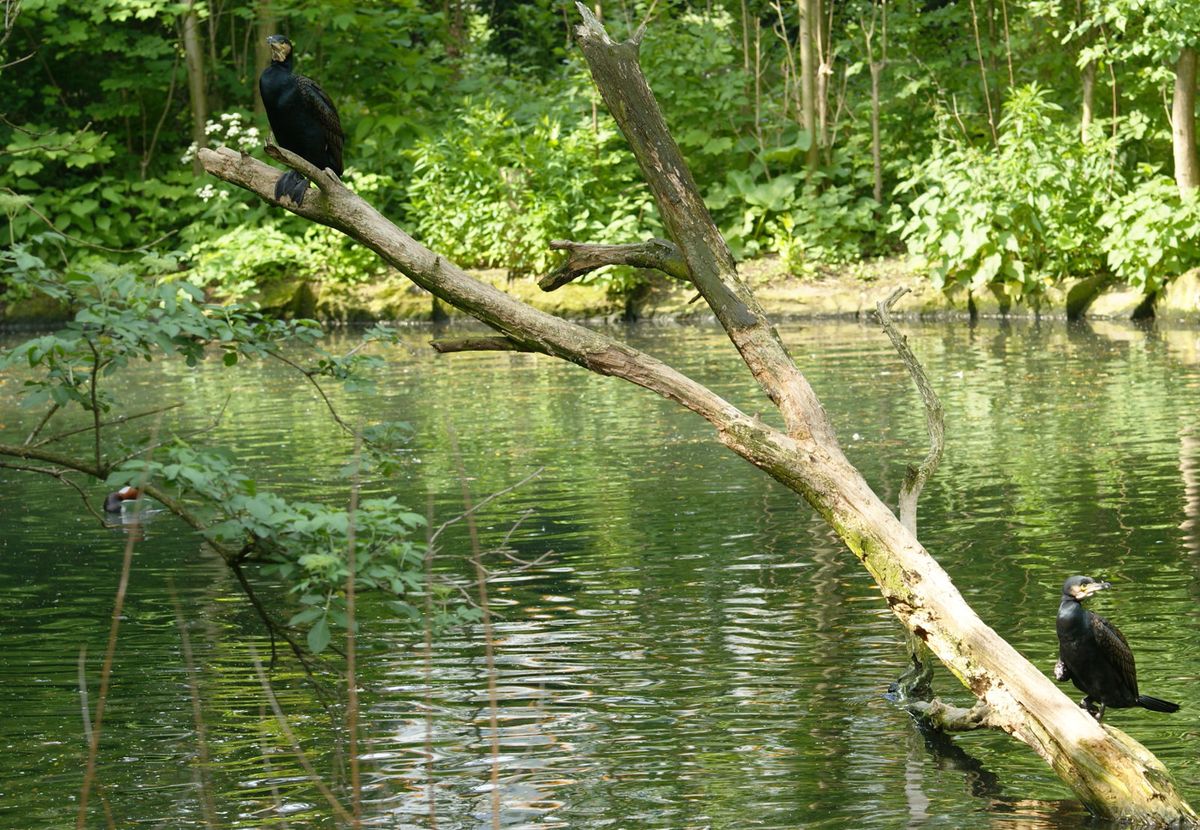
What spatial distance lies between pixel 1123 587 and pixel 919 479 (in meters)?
2.46

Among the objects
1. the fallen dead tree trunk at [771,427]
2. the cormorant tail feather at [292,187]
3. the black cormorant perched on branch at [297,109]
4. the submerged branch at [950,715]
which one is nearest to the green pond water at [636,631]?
the submerged branch at [950,715]

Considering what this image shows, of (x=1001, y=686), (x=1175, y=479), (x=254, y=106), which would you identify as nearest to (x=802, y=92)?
(x=254, y=106)

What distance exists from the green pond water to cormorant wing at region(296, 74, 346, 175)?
1.46m

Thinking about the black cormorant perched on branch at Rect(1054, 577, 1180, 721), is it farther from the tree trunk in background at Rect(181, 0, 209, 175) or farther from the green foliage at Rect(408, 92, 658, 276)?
the tree trunk in background at Rect(181, 0, 209, 175)

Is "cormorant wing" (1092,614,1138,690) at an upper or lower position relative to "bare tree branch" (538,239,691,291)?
lower

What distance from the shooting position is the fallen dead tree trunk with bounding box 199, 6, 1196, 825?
426cm

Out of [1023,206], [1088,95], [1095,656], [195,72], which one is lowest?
[1095,656]

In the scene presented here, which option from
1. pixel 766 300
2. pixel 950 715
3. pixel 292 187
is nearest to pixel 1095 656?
pixel 950 715

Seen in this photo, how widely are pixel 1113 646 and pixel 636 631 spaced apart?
235 cm

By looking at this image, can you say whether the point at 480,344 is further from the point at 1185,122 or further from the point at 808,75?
the point at 808,75

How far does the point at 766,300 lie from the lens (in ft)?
66.6

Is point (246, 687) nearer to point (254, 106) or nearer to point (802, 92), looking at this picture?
point (802, 92)

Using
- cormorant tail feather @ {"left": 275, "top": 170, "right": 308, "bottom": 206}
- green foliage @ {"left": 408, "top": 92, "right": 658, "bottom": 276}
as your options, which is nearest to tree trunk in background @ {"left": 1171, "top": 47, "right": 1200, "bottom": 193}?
green foliage @ {"left": 408, "top": 92, "right": 658, "bottom": 276}

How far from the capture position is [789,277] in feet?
68.6
